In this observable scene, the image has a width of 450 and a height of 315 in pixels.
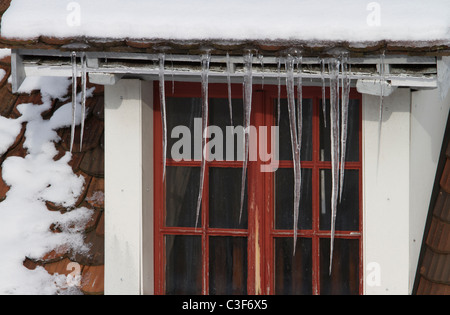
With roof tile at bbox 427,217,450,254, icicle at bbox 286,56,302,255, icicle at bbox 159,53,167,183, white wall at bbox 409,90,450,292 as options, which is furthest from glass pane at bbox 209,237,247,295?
roof tile at bbox 427,217,450,254

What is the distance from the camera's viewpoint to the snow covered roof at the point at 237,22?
14.9 ft

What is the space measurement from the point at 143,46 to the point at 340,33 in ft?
3.52

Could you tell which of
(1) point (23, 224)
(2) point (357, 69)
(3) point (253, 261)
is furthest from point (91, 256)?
(2) point (357, 69)

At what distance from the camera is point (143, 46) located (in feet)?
15.1

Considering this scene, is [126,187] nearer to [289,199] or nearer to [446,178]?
[289,199]

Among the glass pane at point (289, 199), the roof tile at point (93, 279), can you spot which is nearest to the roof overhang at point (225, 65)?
the glass pane at point (289, 199)

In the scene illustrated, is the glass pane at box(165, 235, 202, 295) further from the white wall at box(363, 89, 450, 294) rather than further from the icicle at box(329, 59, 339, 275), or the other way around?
the white wall at box(363, 89, 450, 294)

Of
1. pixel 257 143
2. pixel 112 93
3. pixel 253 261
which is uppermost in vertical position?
pixel 112 93

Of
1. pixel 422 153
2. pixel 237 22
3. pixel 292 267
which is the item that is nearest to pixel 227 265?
pixel 292 267

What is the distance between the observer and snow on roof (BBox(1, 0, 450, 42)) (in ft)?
14.9

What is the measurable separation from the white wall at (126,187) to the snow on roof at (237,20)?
60cm

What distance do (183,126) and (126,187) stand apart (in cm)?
52

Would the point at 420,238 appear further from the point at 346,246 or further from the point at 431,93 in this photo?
the point at 431,93

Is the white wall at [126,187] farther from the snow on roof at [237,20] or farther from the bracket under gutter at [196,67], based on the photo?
the snow on roof at [237,20]
